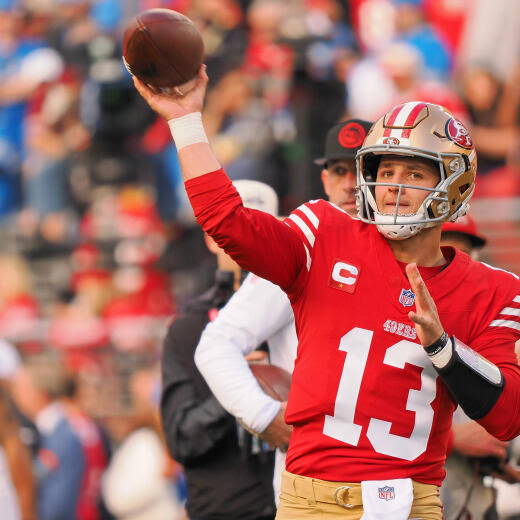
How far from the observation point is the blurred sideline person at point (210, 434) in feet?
13.7

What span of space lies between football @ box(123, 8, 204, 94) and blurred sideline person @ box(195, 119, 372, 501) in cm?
102

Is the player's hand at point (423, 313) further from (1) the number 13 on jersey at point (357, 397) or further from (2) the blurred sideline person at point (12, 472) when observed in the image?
(2) the blurred sideline person at point (12, 472)

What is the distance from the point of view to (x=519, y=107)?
29.1 ft

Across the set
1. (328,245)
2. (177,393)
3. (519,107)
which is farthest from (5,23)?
(328,245)

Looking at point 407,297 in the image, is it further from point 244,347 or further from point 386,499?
point 244,347

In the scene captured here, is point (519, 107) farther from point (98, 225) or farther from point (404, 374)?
point (404, 374)

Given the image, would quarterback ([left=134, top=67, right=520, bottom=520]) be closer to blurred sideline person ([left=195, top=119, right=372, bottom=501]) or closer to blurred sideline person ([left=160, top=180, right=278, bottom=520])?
blurred sideline person ([left=195, top=119, right=372, bottom=501])

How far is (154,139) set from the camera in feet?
34.1

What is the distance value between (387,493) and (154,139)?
7724 mm

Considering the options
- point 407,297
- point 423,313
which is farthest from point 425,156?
point 423,313

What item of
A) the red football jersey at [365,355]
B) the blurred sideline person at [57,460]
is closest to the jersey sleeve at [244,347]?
the red football jersey at [365,355]

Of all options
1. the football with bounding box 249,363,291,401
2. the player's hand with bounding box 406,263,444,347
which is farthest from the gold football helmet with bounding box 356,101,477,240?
the football with bounding box 249,363,291,401

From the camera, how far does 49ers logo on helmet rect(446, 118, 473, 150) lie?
329cm

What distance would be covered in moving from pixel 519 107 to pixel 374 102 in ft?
4.16
